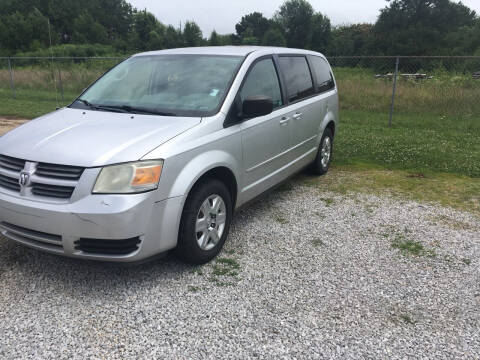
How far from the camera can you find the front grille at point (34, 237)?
2961mm

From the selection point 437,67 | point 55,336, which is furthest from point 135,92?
point 437,67

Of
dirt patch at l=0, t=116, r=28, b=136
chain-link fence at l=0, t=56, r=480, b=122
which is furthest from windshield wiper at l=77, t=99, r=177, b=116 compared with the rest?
chain-link fence at l=0, t=56, r=480, b=122

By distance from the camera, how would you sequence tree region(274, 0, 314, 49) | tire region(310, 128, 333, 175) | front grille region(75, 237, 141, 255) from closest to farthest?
front grille region(75, 237, 141, 255), tire region(310, 128, 333, 175), tree region(274, 0, 314, 49)

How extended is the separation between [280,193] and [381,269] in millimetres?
2203

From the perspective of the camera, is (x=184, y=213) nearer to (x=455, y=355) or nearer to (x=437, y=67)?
(x=455, y=355)

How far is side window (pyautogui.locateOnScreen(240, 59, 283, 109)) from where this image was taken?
159 inches

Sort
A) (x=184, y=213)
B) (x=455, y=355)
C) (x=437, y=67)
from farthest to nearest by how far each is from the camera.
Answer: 1. (x=437, y=67)
2. (x=184, y=213)
3. (x=455, y=355)

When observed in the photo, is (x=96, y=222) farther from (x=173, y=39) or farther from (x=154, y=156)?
(x=173, y=39)

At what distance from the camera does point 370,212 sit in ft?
16.2

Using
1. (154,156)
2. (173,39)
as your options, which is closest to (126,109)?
(154,156)

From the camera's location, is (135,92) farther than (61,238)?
Yes

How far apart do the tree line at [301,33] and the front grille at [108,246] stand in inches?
1454

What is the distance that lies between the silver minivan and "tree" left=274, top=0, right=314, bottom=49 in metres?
74.4

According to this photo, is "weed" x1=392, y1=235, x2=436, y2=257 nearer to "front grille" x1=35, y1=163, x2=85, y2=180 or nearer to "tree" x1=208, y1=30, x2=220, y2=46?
"front grille" x1=35, y1=163, x2=85, y2=180
